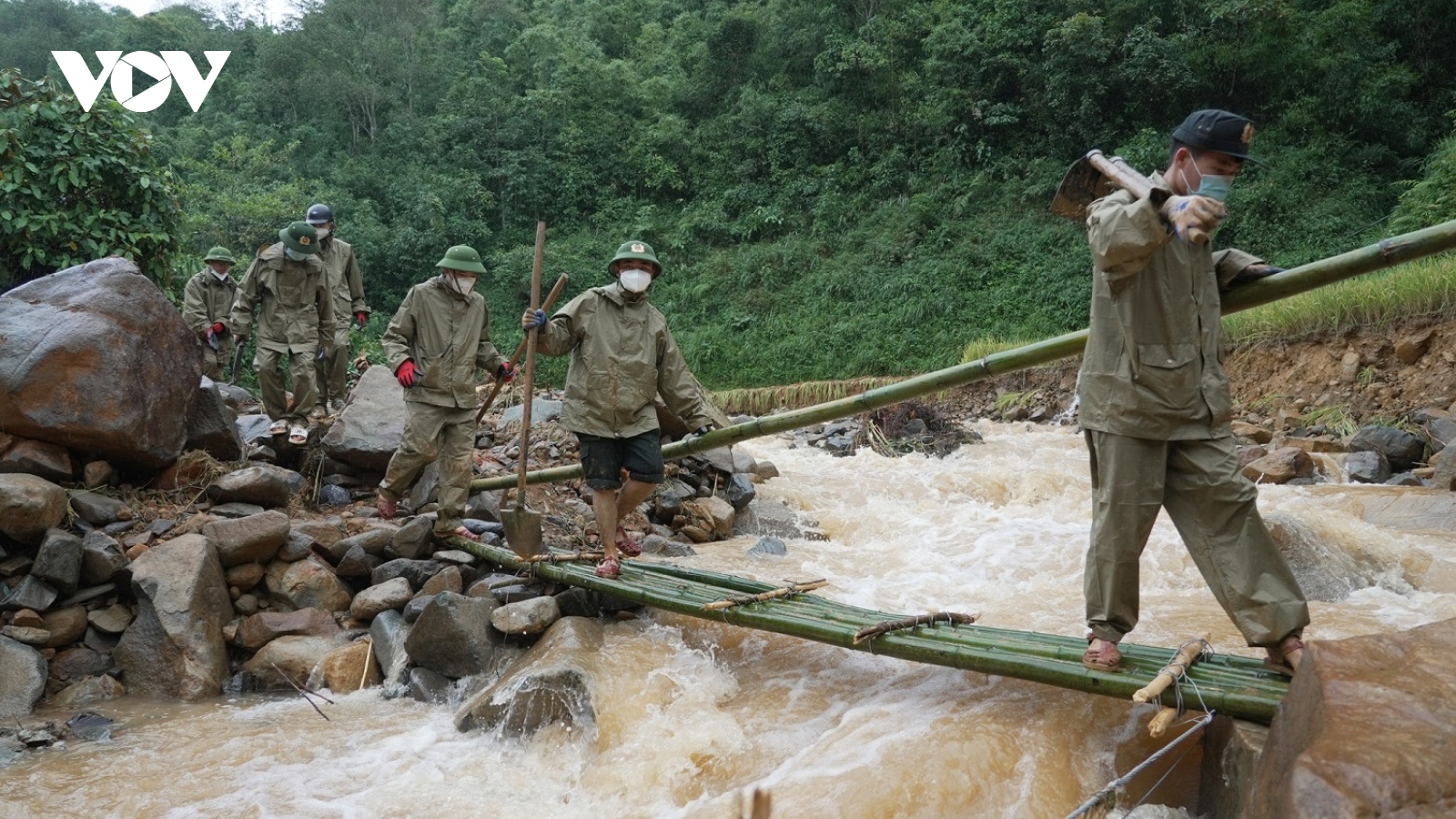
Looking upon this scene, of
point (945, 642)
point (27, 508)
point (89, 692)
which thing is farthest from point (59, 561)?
point (945, 642)

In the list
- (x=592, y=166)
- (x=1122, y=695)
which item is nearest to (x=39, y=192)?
(x=1122, y=695)

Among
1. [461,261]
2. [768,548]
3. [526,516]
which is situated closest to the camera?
[526,516]

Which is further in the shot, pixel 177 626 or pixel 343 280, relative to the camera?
pixel 343 280

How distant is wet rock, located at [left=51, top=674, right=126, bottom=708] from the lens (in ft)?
15.2

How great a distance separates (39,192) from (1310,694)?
8.50m

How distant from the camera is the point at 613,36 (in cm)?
3609

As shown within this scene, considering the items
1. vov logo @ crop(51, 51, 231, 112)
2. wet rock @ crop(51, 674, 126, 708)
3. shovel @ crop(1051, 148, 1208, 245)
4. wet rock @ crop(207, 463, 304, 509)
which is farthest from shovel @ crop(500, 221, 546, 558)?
vov logo @ crop(51, 51, 231, 112)

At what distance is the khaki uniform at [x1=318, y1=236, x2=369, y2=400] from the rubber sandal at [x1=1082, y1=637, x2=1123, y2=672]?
6.98 metres

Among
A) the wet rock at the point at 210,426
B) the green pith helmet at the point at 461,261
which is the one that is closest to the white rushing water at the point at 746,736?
the wet rock at the point at 210,426

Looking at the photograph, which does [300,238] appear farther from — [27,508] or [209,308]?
[27,508]

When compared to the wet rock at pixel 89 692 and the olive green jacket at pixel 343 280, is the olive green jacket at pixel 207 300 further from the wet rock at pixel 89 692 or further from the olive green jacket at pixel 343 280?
the wet rock at pixel 89 692

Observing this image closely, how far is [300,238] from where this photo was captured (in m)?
7.20

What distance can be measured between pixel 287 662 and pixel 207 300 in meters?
5.45

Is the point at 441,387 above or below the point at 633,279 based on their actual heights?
below
